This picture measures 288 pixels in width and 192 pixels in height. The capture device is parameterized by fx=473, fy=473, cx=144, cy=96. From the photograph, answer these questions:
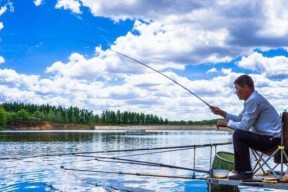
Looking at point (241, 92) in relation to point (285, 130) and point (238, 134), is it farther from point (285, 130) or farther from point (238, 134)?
point (285, 130)

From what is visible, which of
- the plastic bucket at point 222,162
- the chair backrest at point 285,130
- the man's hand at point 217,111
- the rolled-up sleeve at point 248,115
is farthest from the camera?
the plastic bucket at point 222,162

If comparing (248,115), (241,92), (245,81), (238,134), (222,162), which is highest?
(245,81)

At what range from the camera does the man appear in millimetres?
10328

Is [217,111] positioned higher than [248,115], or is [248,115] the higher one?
[217,111]

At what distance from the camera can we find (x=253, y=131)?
1054 cm

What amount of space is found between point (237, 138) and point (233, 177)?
87cm

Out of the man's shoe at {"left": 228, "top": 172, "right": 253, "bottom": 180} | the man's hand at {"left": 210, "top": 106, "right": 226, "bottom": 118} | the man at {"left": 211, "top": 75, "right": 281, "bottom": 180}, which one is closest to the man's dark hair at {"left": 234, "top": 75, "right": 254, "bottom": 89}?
the man at {"left": 211, "top": 75, "right": 281, "bottom": 180}

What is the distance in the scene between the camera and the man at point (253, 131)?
10328 mm

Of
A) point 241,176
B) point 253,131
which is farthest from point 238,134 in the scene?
point 241,176

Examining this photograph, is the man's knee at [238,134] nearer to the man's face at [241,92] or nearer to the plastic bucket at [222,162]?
the man's face at [241,92]

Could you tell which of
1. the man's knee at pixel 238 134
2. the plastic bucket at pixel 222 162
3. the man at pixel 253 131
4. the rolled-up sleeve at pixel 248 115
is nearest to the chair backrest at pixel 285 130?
the man at pixel 253 131

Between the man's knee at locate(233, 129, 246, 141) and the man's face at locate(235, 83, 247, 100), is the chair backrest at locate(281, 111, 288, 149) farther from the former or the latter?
the man's face at locate(235, 83, 247, 100)

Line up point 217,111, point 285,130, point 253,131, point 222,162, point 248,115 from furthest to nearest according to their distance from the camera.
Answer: point 222,162 < point 217,111 < point 253,131 < point 248,115 < point 285,130

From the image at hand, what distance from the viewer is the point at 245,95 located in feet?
34.9
